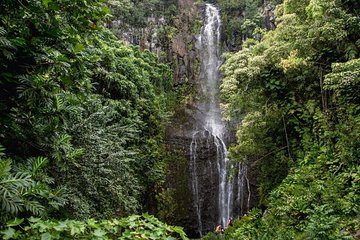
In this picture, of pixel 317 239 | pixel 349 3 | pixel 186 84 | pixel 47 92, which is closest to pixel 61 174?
pixel 47 92

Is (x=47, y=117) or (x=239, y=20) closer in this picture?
(x=47, y=117)

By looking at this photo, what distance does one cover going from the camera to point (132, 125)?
784cm

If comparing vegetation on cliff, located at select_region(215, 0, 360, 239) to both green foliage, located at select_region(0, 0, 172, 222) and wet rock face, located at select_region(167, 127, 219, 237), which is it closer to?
green foliage, located at select_region(0, 0, 172, 222)

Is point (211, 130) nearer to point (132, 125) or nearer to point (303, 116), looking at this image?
point (303, 116)

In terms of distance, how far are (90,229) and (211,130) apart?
14.4 meters

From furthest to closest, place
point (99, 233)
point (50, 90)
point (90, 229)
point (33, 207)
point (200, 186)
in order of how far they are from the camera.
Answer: point (200, 186) < point (50, 90) < point (33, 207) < point (90, 229) < point (99, 233)

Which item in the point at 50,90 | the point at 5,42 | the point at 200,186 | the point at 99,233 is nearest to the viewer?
the point at 99,233

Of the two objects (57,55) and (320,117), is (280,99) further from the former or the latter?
(57,55)

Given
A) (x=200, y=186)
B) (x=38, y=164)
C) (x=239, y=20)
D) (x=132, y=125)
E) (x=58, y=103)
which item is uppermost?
(x=239, y=20)

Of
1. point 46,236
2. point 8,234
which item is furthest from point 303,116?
point 8,234

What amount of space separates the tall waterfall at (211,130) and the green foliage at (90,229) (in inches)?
402

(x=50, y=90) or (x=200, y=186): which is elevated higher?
(x=50, y=90)

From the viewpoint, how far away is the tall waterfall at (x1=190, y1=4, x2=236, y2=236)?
45.4 ft

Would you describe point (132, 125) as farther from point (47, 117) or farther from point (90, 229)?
point (90, 229)
